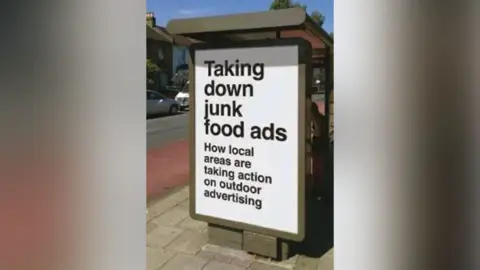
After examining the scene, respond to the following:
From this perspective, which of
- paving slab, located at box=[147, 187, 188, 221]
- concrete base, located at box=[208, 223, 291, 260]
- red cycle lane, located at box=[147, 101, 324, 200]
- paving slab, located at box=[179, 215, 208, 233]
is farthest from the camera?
red cycle lane, located at box=[147, 101, 324, 200]

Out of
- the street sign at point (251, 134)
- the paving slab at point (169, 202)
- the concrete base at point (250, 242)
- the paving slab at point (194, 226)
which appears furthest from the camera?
the paving slab at point (169, 202)

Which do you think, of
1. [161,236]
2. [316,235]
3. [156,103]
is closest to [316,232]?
[316,235]

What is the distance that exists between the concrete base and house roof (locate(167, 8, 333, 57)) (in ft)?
2.72

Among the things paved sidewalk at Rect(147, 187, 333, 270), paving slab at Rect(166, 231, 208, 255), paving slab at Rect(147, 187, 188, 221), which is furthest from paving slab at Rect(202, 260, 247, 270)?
paving slab at Rect(147, 187, 188, 221)

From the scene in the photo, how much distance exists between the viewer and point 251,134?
5.28 feet

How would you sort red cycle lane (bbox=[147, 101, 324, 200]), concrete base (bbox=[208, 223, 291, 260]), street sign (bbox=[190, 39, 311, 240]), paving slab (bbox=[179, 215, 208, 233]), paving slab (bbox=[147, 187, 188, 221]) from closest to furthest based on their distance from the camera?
street sign (bbox=[190, 39, 311, 240]) < concrete base (bbox=[208, 223, 291, 260]) < paving slab (bbox=[179, 215, 208, 233]) < paving slab (bbox=[147, 187, 188, 221]) < red cycle lane (bbox=[147, 101, 324, 200])

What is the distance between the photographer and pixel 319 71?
92.7 inches

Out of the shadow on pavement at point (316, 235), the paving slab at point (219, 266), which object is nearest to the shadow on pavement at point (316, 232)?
the shadow on pavement at point (316, 235)

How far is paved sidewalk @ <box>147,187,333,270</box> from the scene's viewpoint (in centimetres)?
159

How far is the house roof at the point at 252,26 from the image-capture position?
143 cm
